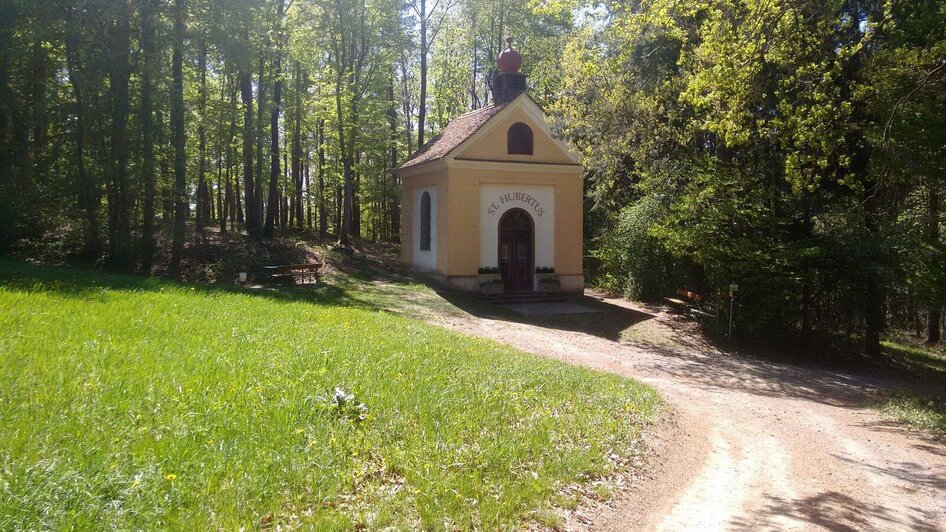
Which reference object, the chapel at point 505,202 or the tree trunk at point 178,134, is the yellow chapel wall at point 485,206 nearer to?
the chapel at point 505,202

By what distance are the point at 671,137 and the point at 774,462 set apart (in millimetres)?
14574

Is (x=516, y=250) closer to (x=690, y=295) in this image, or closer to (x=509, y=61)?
(x=690, y=295)

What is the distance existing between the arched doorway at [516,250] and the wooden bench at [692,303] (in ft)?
16.5

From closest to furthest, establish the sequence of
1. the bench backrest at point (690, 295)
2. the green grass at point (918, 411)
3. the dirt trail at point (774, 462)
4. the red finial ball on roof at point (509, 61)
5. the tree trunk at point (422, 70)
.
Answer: the dirt trail at point (774, 462) < the green grass at point (918, 411) < the bench backrest at point (690, 295) < the red finial ball on roof at point (509, 61) < the tree trunk at point (422, 70)

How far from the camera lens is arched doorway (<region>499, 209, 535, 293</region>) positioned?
902 inches

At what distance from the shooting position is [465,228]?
72.1 ft

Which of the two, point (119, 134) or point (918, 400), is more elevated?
point (119, 134)

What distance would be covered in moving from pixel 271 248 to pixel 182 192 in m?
4.57

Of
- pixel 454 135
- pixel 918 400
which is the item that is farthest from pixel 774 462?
pixel 454 135

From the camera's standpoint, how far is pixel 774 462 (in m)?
7.16

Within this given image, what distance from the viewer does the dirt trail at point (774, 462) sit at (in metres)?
5.51

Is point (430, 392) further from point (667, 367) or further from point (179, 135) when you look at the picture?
point (179, 135)

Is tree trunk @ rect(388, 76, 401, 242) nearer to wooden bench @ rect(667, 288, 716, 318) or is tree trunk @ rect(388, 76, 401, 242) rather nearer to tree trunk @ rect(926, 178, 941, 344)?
wooden bench @ rect(667, 288, 716, 318)

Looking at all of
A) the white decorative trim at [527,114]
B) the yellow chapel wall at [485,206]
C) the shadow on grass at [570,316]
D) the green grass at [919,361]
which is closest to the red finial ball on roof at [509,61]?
the white decorative trim at [527,114]
